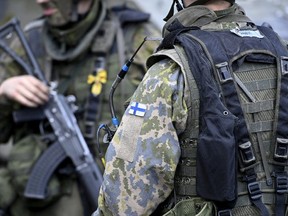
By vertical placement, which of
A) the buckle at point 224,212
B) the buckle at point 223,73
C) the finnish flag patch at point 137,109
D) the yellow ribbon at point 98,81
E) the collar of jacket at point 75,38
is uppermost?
the buckle at point 223,73

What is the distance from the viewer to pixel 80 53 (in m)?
3.58

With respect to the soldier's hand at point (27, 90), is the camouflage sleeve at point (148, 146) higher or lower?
higher

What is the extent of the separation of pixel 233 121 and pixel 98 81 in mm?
1727

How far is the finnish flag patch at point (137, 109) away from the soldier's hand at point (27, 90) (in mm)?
1572

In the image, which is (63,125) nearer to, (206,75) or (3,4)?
(206,75)

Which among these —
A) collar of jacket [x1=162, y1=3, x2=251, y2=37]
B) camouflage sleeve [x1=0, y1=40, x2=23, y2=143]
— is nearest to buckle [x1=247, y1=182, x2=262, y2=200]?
collar of jacket [x1=162, y1=3, x2=251, y2=37]

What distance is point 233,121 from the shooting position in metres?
1.89

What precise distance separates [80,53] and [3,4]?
110 inches

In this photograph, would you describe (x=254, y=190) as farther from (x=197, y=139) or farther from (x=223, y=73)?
(x=223, y=73)

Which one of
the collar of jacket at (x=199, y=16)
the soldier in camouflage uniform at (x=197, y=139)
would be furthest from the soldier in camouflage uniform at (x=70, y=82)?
the soldier in camouflage uniform at (x=197, y=139)

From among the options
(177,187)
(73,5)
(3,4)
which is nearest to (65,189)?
(73,5)

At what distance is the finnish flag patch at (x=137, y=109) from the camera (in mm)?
1966

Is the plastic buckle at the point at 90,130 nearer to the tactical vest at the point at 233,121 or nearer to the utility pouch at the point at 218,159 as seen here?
the tactical vest at the point at 233,121

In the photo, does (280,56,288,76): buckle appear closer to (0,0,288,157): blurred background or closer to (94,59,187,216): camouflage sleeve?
(94,59,187,216): camouflage sleeve
